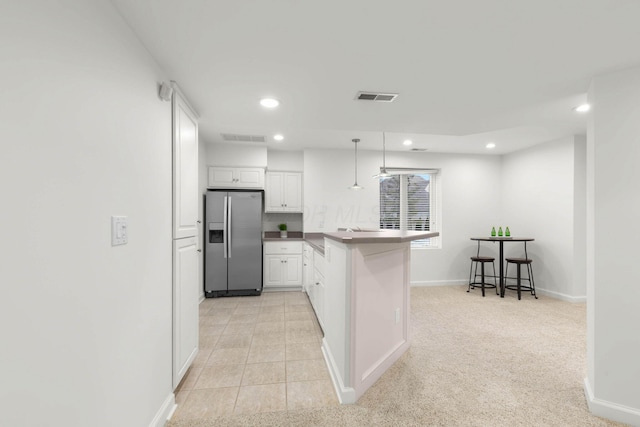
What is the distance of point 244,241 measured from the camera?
4.69 metres

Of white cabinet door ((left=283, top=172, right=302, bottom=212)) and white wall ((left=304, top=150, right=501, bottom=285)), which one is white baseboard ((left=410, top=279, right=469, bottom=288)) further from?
white cabinet door ((left=283, top=172, right=302, bottom=212))

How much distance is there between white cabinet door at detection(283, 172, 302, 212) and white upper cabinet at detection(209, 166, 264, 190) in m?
0.52

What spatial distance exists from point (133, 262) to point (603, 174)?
287 centimetres

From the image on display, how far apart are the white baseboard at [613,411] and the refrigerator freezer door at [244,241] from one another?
396cm

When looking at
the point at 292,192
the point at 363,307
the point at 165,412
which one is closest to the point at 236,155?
the point at 292,192

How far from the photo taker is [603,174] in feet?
6.30

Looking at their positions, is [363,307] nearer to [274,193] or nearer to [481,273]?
[274,193]

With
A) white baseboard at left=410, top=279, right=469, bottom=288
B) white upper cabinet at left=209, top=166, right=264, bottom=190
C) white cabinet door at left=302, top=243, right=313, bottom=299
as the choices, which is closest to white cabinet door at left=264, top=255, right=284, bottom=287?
white cabinet door at left=302, top=243, right=313, bottom=299

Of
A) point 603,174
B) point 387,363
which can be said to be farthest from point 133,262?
point 603,174

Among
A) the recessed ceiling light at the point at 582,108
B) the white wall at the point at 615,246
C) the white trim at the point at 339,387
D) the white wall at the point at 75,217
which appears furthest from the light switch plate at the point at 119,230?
the recessed ceiling light at the point at 582,108

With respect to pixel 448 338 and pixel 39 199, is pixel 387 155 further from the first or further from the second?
pixel 39 199

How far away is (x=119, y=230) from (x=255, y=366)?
1742 mm

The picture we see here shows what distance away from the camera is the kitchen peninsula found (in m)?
2.02

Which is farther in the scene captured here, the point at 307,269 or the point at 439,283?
the point at 439,283
